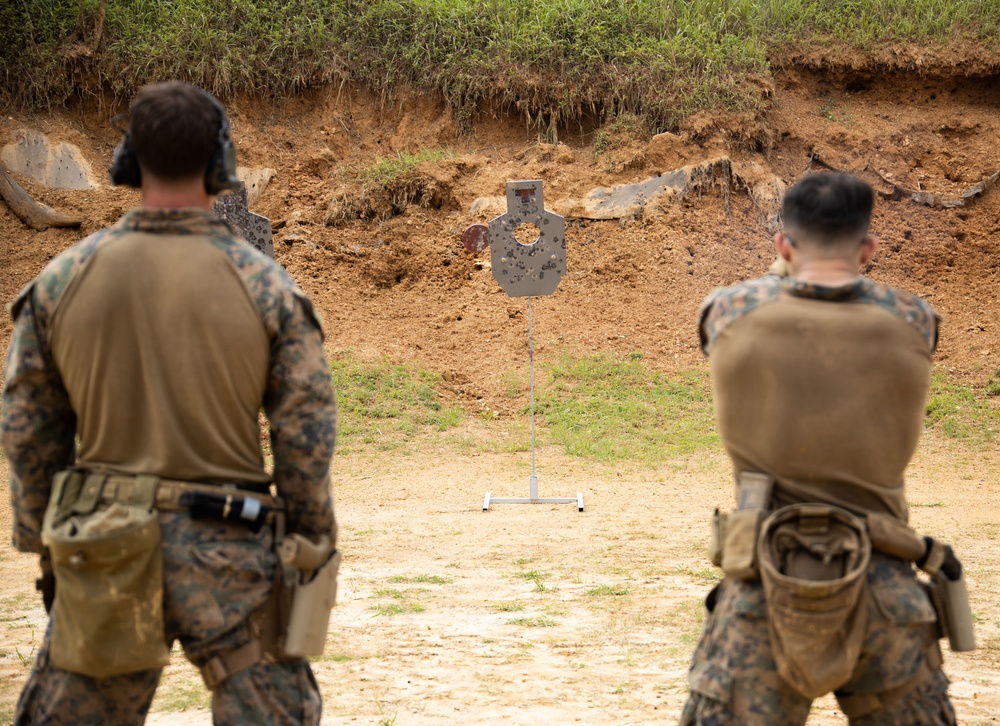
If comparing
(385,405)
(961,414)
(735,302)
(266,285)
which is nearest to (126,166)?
(266,285)

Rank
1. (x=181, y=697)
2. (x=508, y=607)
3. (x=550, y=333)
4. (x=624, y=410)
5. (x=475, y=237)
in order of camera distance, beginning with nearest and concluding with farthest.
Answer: (x=181, y=697) < (x=508, y=607) < (x=475, y=237) < (x=624, y=410) < (x=550, y=333)

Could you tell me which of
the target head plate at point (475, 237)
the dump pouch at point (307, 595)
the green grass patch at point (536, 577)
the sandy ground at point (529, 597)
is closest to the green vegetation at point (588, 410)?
the sandy ground at point (529, 597)

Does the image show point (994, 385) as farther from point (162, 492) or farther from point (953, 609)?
point (162, 492)

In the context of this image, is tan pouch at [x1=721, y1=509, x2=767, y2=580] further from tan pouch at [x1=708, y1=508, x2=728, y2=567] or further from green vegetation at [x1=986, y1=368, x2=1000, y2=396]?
green vegetation at [x1=986, y1=368, x2=1000, y2=396]

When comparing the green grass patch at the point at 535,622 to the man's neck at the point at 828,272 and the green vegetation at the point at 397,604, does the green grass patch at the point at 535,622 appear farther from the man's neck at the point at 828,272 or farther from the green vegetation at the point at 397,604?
the man's neck at the point at 828,272

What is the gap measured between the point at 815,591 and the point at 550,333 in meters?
10.8

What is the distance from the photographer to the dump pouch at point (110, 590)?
7.90ft

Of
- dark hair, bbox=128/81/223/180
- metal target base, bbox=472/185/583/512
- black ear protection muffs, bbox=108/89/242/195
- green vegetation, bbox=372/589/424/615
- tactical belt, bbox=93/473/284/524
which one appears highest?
dark hair, bbox=128/81/223/180

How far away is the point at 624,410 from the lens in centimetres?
1152

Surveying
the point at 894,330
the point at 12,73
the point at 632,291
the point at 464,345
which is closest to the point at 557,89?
the point at 632,291

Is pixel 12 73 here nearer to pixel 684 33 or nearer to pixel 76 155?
pixel 76 155

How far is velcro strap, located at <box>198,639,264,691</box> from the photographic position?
2.49m

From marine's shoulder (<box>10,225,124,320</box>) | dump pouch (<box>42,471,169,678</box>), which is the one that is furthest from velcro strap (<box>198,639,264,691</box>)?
marine's shoulder (<box>10,225,124,320</box>)

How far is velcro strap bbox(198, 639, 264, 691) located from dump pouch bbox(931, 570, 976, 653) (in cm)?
164
